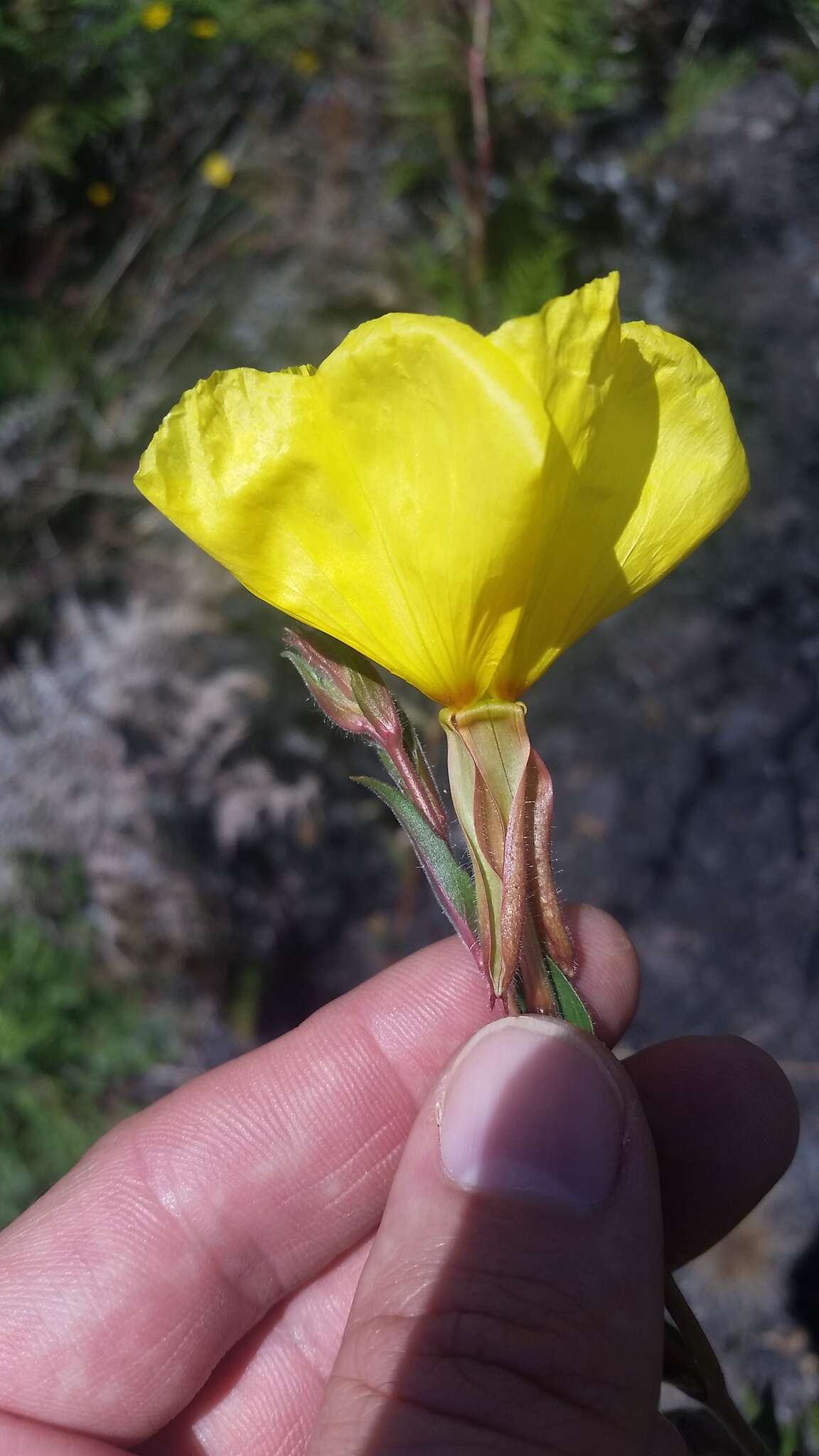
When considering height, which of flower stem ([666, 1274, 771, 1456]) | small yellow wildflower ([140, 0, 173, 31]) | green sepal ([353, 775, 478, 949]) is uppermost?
small yellow wildflower ([140, 0, 173, 31])

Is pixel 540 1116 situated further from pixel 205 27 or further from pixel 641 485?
pixel 205 27

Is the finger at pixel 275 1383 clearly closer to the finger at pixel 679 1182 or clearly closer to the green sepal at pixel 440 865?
the finger at pixel 679 1182

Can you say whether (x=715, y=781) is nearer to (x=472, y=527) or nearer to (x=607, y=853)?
(x=607, y=853)

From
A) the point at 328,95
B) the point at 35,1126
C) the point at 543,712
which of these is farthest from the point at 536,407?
the point at 328,95

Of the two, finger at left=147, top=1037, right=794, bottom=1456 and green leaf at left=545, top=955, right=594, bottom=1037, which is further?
finger at left=147, top=1037, right=794, bottom=1456

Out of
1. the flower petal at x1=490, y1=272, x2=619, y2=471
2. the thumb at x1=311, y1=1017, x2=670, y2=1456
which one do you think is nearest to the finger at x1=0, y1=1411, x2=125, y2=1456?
the thumb at x1=311, y1=1017, x2=670, y2=1456

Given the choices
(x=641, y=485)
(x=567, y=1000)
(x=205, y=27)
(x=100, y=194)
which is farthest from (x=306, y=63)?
(x=567, y=1000)

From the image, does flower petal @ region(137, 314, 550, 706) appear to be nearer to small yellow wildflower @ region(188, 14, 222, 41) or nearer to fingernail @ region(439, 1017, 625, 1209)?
fingernail @ region(439, 1017, 625, 1209)

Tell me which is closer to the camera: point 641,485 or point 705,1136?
point 641,485
